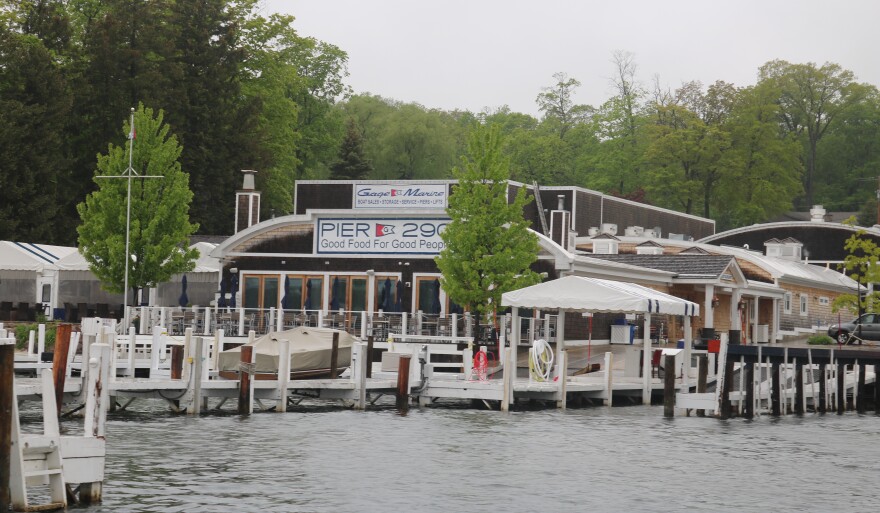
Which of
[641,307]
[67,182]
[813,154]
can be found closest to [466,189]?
[641,307]

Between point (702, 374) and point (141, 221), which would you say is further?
point (141, 221)

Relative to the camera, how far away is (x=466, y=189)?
50062mm

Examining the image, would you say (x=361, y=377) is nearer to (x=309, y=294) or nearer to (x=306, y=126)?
(x=309, y=294)

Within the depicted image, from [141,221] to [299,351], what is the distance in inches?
732

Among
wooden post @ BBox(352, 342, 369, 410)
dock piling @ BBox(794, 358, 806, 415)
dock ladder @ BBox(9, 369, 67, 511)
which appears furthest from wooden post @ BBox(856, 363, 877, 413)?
dock ladder @ BBox(9, 369, 67, 511)

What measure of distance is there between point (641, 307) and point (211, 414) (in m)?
12.9

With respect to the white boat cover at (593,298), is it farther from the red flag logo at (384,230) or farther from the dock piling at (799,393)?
the red flag logo at (384,230)

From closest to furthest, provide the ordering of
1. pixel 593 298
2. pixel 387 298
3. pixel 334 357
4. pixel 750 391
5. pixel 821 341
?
pixel 750 391 < pixel 334 357 < pixel 593 298 < pixel 387 298 < pixel 821 341

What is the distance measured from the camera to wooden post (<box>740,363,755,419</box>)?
38.5 meters

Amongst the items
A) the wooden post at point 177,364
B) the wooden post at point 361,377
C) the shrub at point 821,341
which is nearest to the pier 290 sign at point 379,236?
the wooden post at point 361,377

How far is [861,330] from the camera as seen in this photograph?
61.8 metres

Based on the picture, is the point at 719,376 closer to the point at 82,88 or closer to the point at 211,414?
the point at 211,414

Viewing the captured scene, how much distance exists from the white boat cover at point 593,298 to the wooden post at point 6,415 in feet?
83.0

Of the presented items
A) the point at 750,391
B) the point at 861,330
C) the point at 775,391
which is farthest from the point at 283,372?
the point at 861,330
